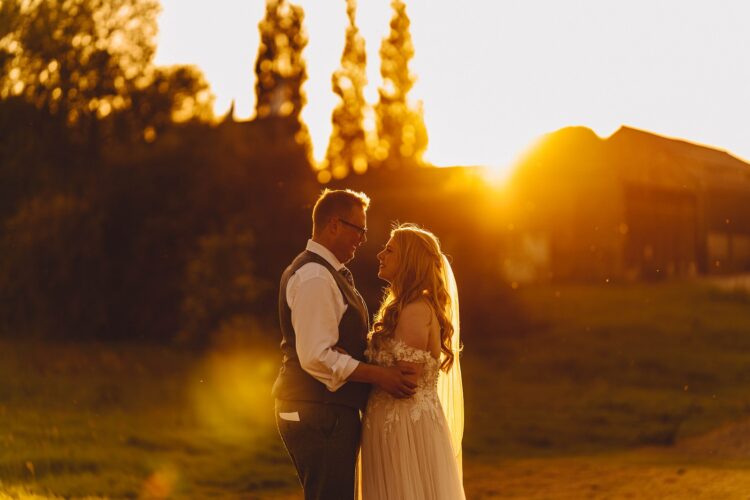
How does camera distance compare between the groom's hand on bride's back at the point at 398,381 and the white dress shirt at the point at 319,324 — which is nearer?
the white dress shirt at the point at 319,324

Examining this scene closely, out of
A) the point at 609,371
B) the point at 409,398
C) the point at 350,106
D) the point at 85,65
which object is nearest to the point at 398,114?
the point at 350,106

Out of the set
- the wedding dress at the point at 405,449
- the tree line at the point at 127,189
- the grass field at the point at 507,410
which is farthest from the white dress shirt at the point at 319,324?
the tree line at the point at 127,189

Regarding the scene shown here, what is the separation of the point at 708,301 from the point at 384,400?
99.6 ft

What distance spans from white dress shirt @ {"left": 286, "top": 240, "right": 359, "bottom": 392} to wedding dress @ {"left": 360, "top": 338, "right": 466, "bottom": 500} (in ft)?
2.06

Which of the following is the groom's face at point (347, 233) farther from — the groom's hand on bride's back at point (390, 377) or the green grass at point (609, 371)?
the green grass at point (609, 371)

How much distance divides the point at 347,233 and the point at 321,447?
1.06 meters

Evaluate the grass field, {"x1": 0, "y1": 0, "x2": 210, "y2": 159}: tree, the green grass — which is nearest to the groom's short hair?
the grass field

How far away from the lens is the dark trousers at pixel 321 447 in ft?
18.0

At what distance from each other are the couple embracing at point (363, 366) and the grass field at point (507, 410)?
5.16m

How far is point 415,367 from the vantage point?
577cm

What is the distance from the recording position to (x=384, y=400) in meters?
5.99

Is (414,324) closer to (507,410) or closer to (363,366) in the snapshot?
(363,366)

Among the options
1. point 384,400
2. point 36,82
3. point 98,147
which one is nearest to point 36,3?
point 36,82

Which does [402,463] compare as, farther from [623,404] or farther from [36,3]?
[36,3]
